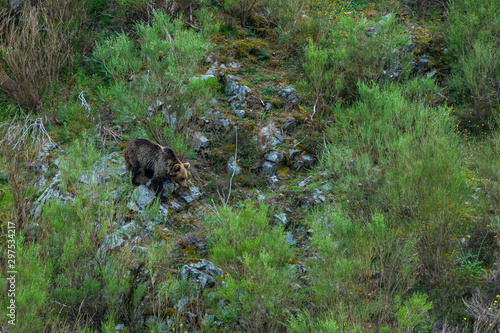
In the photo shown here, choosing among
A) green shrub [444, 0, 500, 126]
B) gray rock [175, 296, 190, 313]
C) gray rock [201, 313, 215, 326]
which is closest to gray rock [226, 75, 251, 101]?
green shrub [444, 0, 500, 126]

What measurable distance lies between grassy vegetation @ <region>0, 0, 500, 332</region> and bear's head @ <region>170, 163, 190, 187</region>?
1.40 ft

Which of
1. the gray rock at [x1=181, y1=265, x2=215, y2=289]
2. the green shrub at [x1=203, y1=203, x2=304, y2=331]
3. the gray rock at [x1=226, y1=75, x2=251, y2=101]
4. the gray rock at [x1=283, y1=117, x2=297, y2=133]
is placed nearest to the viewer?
the green shrub at [x1=203, y1=203, x2=304, y2=331]

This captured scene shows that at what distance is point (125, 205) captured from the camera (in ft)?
22.1

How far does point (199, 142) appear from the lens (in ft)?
30.0

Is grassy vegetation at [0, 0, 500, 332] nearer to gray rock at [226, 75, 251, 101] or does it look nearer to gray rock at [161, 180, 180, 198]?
gray rock at [226, 75, 251, 101]

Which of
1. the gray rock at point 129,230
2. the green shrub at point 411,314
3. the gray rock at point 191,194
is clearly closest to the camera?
the green shrub at point 411,314

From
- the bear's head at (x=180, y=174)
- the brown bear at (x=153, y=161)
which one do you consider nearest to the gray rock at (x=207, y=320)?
the brown bear at (x=153, y=161)

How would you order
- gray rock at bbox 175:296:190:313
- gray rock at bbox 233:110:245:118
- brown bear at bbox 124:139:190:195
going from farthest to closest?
gray rock at bbox 233:110:245:118
brown bear at bbox 124:139:190:195
gray rock at bbox 175:296:190:313

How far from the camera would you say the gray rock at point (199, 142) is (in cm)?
913

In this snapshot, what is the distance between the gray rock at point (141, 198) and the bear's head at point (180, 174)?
55 centimetres

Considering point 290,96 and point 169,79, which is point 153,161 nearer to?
point 169,79

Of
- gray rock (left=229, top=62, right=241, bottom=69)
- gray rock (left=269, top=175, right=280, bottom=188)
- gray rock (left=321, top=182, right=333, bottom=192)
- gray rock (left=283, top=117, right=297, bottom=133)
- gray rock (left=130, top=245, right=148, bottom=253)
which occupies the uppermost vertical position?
gray rock (left=229, top=62, right=241, bottom=69)

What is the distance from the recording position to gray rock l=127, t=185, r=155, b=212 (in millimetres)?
6879

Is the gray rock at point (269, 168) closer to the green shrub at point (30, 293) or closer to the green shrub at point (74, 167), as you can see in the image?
the green shrub at point (74, 167)
